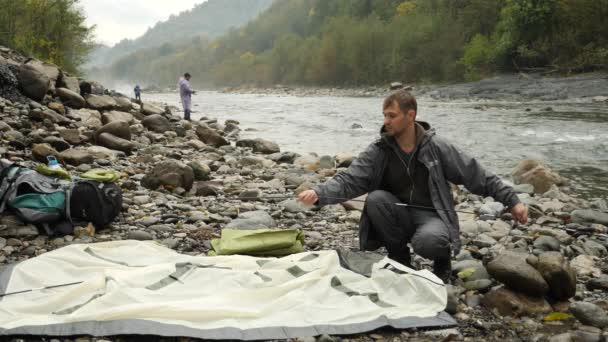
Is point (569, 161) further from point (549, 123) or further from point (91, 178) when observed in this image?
point (91, 178)

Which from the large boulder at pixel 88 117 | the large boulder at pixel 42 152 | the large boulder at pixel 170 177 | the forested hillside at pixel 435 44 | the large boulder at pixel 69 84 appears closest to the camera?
the large boulder at pixel 170 177

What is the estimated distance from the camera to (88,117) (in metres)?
10.3

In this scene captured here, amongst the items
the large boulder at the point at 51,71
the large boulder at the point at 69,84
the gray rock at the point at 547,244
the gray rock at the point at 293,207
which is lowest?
the gray rock at the point at 547,244

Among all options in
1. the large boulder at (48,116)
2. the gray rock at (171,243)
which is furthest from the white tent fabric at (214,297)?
the large boulder at (48,116)

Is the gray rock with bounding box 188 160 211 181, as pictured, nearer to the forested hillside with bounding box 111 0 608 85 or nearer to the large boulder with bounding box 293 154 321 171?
the large boulder with bounding box 293 154 321 171

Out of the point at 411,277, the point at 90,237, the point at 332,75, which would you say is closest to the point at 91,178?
the point at 90,237

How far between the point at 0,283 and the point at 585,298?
12.1 ft

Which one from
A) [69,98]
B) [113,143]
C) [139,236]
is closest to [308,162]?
[113,143]

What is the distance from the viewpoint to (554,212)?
19.2 feet

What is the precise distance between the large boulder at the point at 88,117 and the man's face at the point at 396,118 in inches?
305

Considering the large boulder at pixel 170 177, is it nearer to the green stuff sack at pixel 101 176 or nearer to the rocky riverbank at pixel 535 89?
the green stuff sack at pixel 101 176

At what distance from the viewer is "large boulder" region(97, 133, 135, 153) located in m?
8.58

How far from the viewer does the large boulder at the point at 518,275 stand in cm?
310

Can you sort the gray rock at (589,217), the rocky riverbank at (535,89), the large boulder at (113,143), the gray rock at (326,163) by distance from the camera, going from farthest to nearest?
the rocky riverbank at (535,89), the gray rock at (326,163), the large boulder at (113,143), the gray rock at (589,217)
